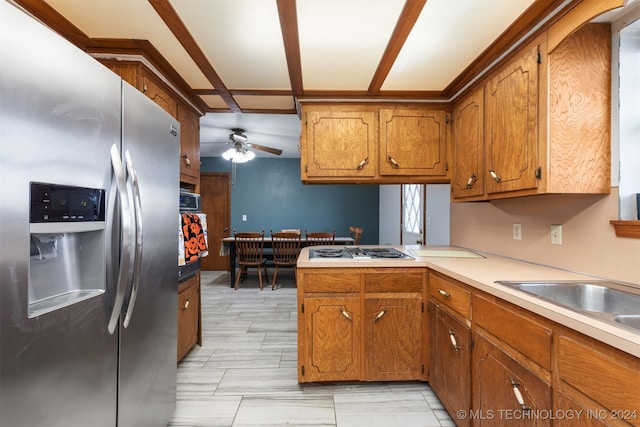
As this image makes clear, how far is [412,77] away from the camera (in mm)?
2049

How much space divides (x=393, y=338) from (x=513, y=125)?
1.42 m

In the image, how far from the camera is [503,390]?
113cm

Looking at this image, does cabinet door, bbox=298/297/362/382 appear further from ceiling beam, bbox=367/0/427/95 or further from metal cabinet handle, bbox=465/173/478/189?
ceiling beam, bbox=367/0/427/95

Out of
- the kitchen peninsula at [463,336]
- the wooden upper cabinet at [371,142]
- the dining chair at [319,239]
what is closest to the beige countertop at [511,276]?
the kitchen peninsula at [463,336]

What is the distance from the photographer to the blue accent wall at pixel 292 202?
6199mm

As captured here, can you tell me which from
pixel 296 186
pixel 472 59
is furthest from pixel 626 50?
pixel 296 186

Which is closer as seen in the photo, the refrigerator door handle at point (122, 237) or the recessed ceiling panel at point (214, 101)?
the refrigerator door handle at point (122, 237)

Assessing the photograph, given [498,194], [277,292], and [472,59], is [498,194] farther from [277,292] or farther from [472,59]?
[277,292]

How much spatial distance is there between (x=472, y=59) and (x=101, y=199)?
81.7 inches

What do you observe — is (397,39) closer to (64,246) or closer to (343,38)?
(343,38)

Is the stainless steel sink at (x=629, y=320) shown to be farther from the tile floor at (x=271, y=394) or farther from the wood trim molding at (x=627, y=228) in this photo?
the tile floor at (x=271, y=394)

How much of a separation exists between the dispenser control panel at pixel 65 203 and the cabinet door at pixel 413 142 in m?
1.85

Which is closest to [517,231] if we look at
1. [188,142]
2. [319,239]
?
[188,142]

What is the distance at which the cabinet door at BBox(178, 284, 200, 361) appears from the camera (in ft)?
7.00
